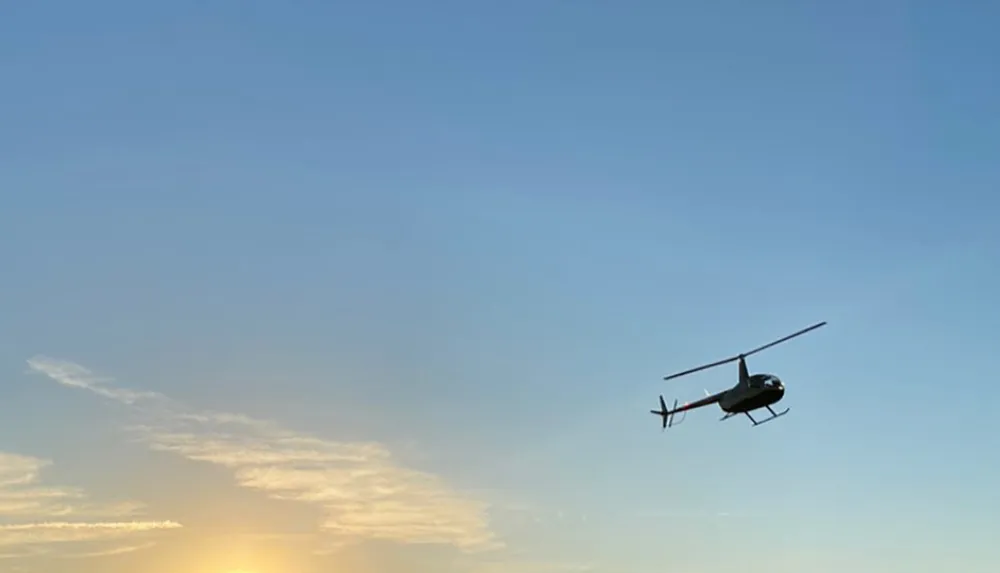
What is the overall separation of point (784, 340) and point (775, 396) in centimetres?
848

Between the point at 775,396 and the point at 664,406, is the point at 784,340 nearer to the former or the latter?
the point at 775,396

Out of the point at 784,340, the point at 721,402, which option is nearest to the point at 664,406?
the point at 721,402

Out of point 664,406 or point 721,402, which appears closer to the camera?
point 721,402

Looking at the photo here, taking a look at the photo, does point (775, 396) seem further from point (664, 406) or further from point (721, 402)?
point (664, 406)

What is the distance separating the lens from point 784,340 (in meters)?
165

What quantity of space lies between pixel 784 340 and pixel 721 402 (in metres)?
15.8

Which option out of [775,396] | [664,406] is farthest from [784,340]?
[664,406]

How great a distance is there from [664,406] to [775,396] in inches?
1240

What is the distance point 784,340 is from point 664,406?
3399 centimetres

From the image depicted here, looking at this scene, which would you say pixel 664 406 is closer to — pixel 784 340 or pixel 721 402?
pixel 721 402

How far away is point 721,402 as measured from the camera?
573 ft

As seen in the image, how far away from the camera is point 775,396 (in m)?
165

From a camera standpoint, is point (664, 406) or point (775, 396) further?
point (664, 406)
